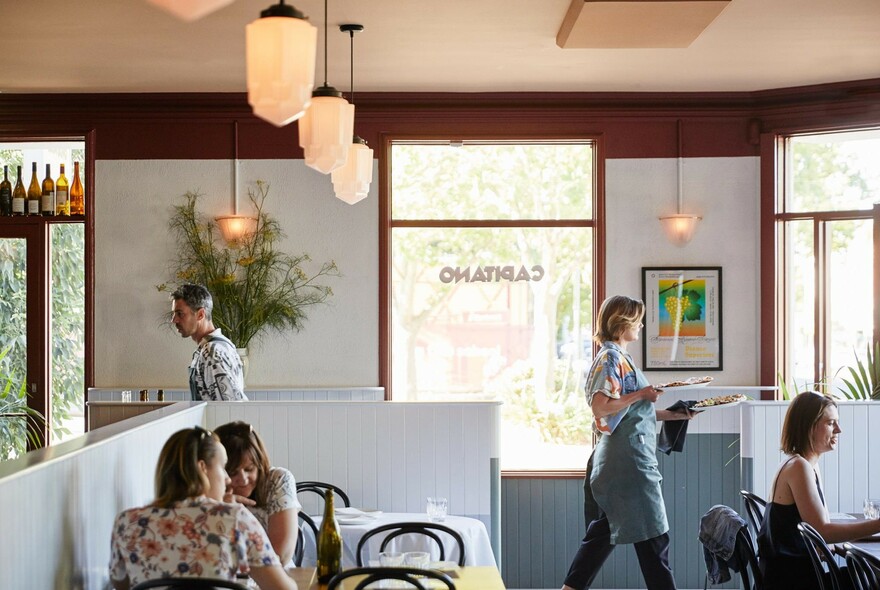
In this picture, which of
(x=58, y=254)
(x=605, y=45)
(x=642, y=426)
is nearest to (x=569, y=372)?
(x=642, y=426)

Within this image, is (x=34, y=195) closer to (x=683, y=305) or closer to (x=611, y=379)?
(x=611, y=379)

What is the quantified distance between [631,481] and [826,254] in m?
3.02

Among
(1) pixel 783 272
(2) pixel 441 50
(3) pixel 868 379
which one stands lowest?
(3) pixel 868 379

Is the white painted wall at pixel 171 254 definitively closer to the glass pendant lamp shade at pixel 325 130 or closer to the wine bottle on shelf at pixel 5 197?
the wine bottle on shelf at pixel 5 197

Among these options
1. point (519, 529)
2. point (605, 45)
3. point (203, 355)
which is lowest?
point (519, 529)

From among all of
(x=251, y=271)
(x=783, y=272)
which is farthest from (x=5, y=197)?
(x=783, y=272)

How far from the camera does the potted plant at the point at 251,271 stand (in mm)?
7152

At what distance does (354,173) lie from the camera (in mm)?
5258

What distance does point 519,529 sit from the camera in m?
7.08

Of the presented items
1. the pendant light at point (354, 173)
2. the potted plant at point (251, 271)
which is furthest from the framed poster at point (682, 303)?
the pendant light at point (354, 173)

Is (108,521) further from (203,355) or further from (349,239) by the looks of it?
(349,239)

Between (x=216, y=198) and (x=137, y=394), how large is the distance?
62.1 inches

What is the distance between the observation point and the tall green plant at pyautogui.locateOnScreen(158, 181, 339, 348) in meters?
7.15

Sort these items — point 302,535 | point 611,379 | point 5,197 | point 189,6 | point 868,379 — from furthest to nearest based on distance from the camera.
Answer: point 5,197, point 868,379, point 611,379, point 302,535, point 189,6
